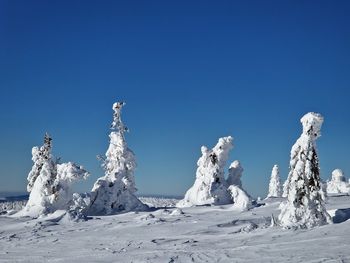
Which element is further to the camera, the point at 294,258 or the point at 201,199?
the point at 201,199

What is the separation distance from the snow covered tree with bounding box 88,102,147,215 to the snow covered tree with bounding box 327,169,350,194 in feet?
142

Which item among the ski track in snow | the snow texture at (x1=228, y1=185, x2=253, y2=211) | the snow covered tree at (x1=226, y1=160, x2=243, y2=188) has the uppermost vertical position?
the snow covered tree at (x1=226, y1=160, x2=243, y2=188)

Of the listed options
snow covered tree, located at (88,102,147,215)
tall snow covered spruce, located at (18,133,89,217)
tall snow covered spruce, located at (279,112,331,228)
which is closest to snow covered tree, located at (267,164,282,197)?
snow covered tree, located at (88,102,147,215)

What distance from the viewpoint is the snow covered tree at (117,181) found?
146 feet

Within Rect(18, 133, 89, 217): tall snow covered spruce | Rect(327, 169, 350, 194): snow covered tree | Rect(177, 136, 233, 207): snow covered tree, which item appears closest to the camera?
Rect(18, 133, 89, 217): tall snow covered spruce

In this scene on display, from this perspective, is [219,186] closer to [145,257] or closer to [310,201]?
[310,201]

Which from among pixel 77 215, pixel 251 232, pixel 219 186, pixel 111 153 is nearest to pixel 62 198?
pixel 77 215

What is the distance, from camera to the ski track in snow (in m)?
19.7

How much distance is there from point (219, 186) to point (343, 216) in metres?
23.5

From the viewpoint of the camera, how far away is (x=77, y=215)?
3747 cm

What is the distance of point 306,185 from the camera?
26.0 m

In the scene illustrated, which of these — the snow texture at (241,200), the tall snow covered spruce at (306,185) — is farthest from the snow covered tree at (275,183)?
the tall snow covered spruce at (306,185)

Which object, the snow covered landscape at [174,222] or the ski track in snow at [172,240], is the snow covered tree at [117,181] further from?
the ski track in snow at [172,240]

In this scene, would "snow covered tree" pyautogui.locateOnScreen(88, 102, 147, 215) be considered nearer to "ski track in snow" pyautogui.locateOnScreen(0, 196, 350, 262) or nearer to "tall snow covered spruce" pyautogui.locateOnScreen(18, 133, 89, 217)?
"tall snow covered spruce" pyautogui.locateOnScreen(18, 133, 89, 217)
